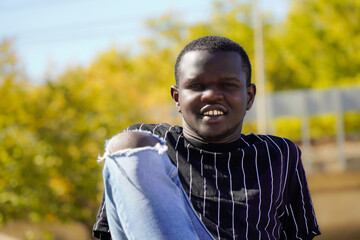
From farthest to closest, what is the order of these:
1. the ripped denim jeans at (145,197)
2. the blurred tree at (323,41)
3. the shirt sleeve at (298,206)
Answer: the blurred tree at (323,41), the shirt sleeve at (298,206), the ripped denim jeans at (145,197)

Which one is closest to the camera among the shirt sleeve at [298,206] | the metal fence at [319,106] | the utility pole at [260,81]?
the shirt sleeve at [298,206]

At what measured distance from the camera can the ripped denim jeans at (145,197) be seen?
61.7 inches

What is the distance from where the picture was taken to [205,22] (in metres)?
20.5

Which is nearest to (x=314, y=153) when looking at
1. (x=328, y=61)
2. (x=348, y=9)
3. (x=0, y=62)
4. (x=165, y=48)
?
(x=328, y=61)

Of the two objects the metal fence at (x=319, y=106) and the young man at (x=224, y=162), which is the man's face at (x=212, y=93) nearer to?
the young man at (x=224, y=162)

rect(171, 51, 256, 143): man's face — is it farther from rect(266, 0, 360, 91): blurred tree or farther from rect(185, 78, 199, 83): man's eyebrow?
rect(266, 0, 360, 91): blurred tree

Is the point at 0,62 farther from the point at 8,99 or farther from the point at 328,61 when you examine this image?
the point at 328,61

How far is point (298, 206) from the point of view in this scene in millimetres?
2213

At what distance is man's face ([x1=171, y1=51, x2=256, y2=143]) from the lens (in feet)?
6.53

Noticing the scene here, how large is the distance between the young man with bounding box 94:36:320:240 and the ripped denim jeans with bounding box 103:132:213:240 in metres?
0.05

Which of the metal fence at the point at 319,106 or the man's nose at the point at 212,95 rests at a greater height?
the man's nose at the point at 212,95

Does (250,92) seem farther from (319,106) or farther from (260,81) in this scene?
(260,81)

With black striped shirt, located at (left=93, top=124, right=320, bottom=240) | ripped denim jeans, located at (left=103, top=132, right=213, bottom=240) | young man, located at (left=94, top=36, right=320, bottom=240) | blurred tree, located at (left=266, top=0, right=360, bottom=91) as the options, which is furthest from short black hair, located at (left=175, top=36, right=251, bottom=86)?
blurred tree, located at (left=266, top=0, right=360, bottom=91)

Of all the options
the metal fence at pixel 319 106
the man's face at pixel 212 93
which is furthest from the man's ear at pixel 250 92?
the metal fence at pixel 319 106
